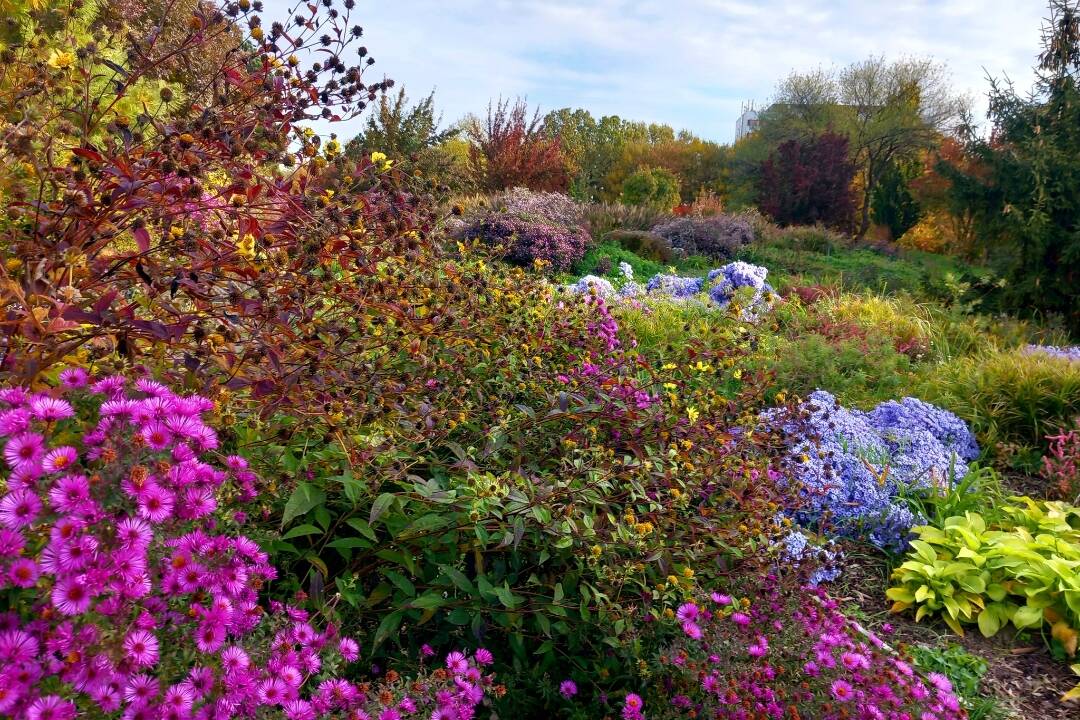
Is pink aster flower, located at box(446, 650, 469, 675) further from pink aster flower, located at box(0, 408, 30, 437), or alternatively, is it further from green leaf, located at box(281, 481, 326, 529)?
pink aster flower, located at box(0, 408, 30, 437)

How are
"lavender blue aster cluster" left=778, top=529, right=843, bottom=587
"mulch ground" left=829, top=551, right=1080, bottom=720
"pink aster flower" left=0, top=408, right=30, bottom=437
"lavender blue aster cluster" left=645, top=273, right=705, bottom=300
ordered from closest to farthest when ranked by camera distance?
1. "pink aster flower" left=0, top=408, right=30, bottom=437
2. "lavender blue aster cluster" left=778, top=529, right=843, bottom=587
3. "mulch ground" left=829, top=551, right=1080, bottom=720
4. "lavender blue aster cluster" left=645, top=273, right=705, bottom=300

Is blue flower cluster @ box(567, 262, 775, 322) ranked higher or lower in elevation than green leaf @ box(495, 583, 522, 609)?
higher

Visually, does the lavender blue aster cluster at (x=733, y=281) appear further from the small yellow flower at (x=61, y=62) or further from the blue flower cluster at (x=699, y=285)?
the small yellow flower at (x=61, y=62)

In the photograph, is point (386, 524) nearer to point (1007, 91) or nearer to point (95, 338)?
point (95, 338)

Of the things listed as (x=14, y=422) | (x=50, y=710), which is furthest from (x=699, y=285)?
(x=50, y=710)

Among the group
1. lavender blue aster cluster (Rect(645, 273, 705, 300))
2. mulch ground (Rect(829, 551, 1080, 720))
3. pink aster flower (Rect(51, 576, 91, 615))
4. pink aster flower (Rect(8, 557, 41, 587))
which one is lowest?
mulch ground (Rect(829, 551, 1080, 720))

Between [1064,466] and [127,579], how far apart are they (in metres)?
5.04

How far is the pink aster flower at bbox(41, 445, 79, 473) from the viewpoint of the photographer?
1168 mm

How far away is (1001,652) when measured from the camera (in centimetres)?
328

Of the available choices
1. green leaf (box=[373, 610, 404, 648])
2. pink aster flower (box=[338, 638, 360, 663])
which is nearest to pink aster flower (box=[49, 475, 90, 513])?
pink aster flower (box=[338, 638, 360, 663])

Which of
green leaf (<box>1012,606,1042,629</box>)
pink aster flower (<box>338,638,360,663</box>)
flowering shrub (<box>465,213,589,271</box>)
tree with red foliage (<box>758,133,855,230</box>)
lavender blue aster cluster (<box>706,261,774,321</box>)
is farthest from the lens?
tree with red foliage (<box>758,133,855,230</box>)

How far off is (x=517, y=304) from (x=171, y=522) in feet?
6.78

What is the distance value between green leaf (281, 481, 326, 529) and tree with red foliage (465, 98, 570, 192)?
1590 centimetres

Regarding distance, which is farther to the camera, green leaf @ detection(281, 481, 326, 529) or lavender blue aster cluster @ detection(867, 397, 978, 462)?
lavender blue aster cluster @ detection(867, 397, 978, 462)
